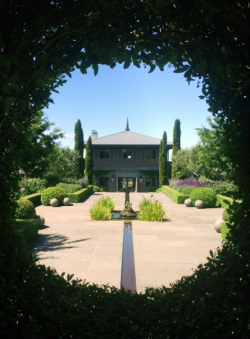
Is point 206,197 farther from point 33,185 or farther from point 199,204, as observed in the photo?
point 33,185

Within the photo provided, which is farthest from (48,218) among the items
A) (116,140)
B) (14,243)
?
(116,140)

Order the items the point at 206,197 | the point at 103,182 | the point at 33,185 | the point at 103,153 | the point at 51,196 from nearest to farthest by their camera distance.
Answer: the point at 206,197
the point at 51,196
the point at 33,185
the point at 103,182
the point at 103,153

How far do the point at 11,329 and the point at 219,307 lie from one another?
189 centimetres

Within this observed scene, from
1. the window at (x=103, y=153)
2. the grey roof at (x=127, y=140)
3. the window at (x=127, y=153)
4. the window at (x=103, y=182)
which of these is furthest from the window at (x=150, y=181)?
the window at (x=103, y=153)

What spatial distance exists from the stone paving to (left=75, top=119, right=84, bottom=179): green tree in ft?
72.4

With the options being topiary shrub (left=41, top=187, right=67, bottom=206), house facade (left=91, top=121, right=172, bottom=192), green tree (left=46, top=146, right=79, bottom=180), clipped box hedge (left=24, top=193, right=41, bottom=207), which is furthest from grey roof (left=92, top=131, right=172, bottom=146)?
topiary shrub (left=41, top=187, right=67, bottom=206)

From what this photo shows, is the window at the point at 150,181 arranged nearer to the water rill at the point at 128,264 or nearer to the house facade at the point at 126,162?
the house facade at the point at 126,162

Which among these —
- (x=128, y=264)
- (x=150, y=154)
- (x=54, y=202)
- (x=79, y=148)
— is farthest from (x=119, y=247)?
(x=150, y=154)

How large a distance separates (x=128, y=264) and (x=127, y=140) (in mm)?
36928

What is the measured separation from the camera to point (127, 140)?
43.6m

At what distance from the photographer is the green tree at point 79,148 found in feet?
117

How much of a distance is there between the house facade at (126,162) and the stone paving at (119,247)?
92.5 feet

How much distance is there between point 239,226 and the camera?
9.79 feet

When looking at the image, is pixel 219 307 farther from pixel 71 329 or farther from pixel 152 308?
pixel 71 329
